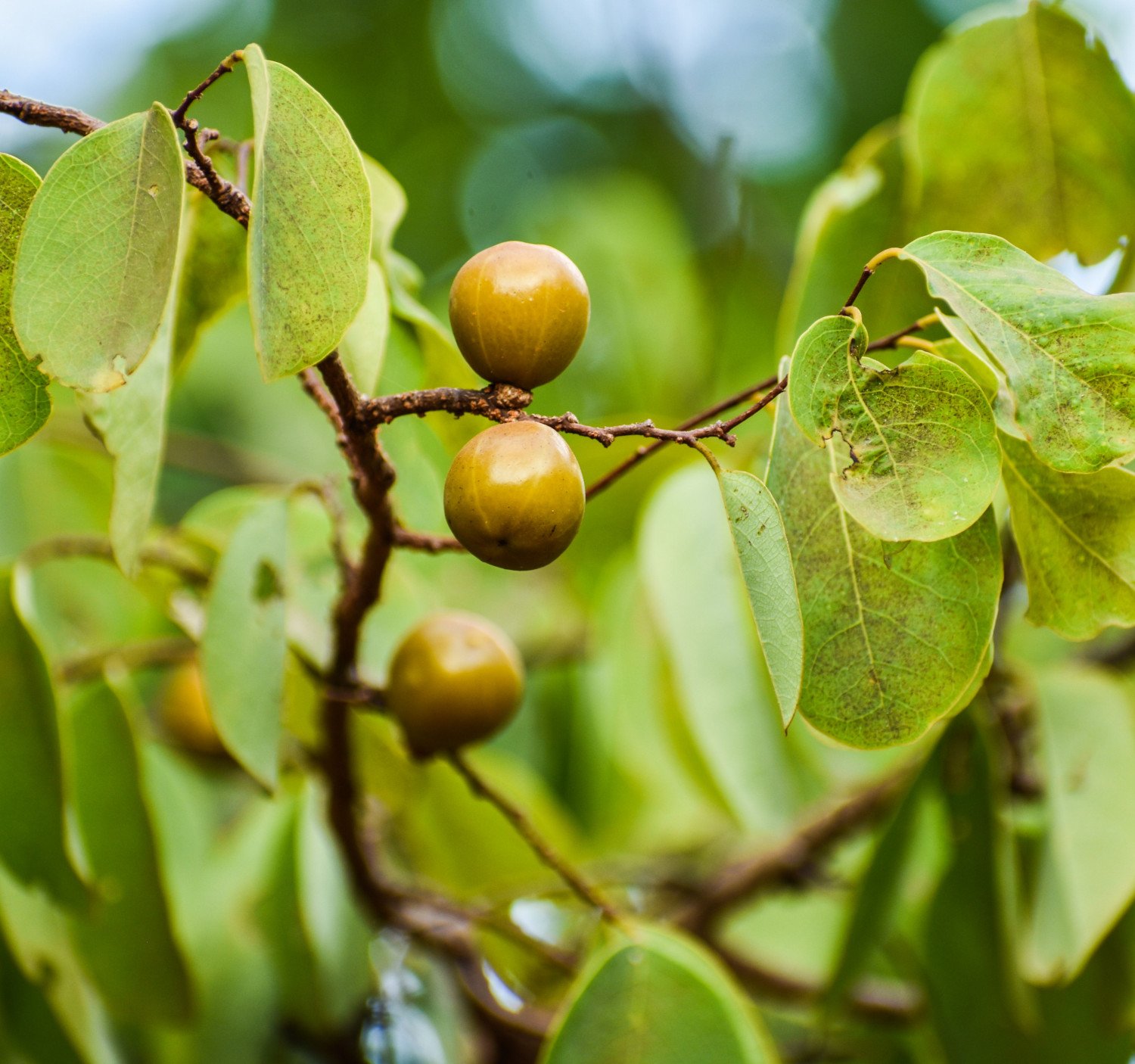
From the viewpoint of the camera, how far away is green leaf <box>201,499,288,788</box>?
3.20ft

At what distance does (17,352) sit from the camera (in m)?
0.72

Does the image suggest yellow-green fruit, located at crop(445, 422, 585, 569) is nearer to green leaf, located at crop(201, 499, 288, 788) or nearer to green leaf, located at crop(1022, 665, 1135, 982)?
green leaf, located at crop(201, 499, 288, 788)

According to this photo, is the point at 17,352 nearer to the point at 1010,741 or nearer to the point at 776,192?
the point at 1010,741

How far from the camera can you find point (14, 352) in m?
0.72

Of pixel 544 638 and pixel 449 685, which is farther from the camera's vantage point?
pixel 544 638

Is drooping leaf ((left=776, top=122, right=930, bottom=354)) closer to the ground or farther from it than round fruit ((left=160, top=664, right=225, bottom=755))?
farther from it

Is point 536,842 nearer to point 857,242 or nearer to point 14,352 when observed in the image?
point 14,352

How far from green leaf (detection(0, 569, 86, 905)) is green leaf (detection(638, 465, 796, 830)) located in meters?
0.67

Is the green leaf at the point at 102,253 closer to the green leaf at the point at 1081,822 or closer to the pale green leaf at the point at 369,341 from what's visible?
the pale green leaf at the point at 369,341

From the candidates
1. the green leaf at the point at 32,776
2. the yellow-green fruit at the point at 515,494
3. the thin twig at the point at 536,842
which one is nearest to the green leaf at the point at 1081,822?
the thin twig at the point at 536,842

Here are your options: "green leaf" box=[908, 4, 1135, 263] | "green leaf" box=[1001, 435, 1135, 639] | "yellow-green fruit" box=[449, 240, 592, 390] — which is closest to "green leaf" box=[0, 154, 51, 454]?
"yellow-green fruit" box=[449, 240, 592, 390]

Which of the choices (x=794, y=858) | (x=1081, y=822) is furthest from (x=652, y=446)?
(x=794, y=858)

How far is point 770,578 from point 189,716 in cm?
123

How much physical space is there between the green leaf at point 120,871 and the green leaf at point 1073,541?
35.9 inches
